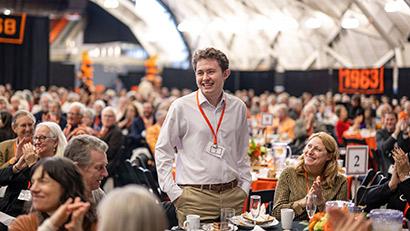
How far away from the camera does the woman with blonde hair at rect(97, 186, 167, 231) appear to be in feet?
6.29

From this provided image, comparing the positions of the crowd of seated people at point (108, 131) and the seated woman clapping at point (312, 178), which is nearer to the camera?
the seated woman clapping at point (312, 178)

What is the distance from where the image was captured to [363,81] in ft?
53.2

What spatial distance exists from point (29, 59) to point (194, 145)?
54.1ft

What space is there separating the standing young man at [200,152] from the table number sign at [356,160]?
1.05 m

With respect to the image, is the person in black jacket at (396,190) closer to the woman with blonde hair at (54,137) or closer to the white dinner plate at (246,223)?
the white dinner plate at (246,223)

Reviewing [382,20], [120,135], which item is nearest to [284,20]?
[382,20]

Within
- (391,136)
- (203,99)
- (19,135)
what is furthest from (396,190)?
(391,136)

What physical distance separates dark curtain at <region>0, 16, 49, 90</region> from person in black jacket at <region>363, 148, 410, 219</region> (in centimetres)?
1611

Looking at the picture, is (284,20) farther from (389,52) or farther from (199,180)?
(199,180)

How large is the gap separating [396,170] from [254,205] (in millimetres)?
1219

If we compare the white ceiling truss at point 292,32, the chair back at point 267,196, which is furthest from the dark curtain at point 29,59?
the chair back at point 267,196

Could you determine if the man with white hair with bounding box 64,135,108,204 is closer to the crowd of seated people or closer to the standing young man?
the crowd of seated people

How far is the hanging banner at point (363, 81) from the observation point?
1602 cm

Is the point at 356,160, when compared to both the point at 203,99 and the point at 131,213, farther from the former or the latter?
A: the point at 131,213
